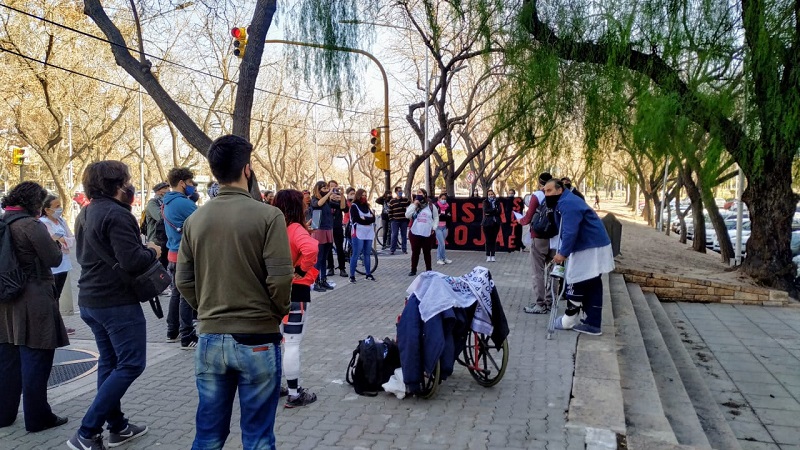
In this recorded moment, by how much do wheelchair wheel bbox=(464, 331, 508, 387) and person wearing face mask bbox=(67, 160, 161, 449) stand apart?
268 cm

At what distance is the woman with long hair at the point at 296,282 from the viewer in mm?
4691

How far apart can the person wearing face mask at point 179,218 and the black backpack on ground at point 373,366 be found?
7.16 feet

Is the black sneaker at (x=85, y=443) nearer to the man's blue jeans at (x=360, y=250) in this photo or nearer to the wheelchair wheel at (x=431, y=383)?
the wheelchair wheel at (x=431, y=383)

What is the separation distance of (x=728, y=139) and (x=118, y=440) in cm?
947

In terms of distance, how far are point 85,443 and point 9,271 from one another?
1.27 m

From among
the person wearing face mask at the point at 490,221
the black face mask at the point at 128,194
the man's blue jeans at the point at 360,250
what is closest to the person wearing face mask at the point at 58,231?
the black face mask at the point at 128,194

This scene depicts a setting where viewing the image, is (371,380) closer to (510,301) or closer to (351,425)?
(351,425)

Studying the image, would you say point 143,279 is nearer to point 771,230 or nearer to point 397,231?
point 771,230

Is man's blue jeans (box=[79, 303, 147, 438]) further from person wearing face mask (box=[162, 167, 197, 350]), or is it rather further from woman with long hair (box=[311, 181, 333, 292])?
woman with long hair (box=[311, 181, 333, 292])

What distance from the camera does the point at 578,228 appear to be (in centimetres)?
687

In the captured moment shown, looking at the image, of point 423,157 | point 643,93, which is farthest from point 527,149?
point 423,157

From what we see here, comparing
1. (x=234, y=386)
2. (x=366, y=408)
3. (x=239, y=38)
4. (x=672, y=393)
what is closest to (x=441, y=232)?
(x=239, y=38)


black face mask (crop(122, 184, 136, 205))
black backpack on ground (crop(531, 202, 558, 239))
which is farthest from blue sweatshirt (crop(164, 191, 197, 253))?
black backpack on ground (crop(531, 202, 558, 239))

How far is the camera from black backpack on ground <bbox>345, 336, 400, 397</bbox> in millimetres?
5121
